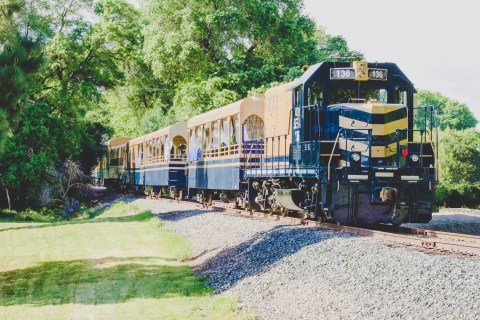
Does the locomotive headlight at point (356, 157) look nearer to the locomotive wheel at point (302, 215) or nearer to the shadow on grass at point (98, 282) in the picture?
the locomotive wheel at point (302, 215)

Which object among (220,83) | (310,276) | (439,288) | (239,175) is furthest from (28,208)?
(439,288)

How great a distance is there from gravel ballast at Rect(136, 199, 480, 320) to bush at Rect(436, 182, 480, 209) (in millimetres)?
16972

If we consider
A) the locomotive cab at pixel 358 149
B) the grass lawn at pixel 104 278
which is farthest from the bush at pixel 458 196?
the locomotive cab at pixel 358 149

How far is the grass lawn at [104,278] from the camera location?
937 centimetres

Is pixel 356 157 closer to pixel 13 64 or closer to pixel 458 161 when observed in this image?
pixel 13 64

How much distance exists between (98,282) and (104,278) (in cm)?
38

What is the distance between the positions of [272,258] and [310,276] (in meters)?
1.88

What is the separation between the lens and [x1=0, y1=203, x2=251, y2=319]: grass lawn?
9367 mm

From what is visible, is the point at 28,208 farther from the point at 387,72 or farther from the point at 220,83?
the point at 387,72

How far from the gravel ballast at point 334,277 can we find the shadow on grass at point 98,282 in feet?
1.90

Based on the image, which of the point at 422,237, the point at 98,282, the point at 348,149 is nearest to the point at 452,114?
the point at 348,149

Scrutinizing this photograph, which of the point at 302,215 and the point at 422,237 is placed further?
the point at 302,215

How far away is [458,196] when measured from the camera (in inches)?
1151

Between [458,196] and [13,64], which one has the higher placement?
[13,64]
